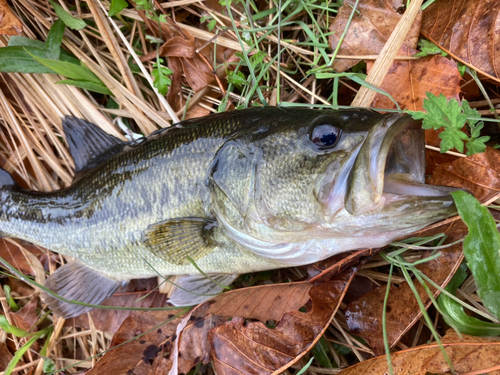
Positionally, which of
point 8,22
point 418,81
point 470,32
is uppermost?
point 8,22

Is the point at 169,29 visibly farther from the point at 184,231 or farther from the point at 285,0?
the point at 184,231

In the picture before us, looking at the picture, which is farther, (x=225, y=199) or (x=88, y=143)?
(x=88, y=143)

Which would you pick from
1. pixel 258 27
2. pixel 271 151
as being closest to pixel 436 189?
pixel 271 151

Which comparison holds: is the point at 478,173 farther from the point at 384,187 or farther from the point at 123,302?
the point at 123,302

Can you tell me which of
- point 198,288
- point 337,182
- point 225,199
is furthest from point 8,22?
point 337,182

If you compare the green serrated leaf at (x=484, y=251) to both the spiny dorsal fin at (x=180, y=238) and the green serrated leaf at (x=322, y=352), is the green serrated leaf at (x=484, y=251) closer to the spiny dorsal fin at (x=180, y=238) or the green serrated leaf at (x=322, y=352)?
the green serrated leaf at (x=322, y=352)

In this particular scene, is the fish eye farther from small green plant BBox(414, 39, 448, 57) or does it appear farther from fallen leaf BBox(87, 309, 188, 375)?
fallen leaf BBox(87, 309, 188, 375)

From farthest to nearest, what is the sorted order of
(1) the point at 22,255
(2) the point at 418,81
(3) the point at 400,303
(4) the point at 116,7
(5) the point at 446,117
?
(1) the point at 22,255 → (4) the point at 116,7 → (2) the point at 418,81 → (3) the point at 400,303 → (5) the point at 446,117

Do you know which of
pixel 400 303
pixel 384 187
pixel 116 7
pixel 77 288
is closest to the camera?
pixel 384 187
